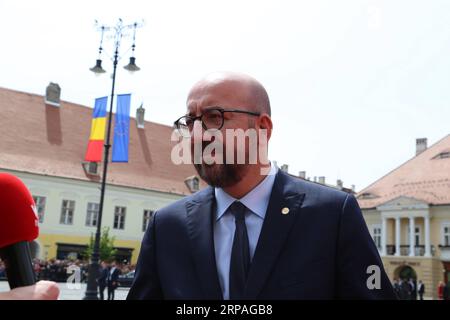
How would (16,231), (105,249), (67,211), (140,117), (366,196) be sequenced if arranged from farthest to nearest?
(140,117), (366,196), (67,211), (105,249), (16,231)

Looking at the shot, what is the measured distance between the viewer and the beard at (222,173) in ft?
6.26

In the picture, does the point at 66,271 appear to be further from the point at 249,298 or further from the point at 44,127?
the point at 249,298

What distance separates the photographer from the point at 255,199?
200 cm

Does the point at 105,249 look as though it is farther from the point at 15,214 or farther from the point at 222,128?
the point at 15,214

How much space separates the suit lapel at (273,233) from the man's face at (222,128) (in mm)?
190

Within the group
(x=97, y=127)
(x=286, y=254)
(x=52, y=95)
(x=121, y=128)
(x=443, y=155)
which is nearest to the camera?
(x=286, y=254)

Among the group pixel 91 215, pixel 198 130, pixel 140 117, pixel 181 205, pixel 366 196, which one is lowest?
pixel 181 205

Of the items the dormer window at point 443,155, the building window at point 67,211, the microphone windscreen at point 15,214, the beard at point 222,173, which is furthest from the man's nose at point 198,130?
the dormer window at point 443,155

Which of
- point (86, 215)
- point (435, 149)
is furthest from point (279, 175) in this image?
point (435, 149)

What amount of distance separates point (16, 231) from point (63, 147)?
36463 mm

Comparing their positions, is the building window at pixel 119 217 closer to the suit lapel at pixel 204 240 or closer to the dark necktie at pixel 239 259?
the suit lapel at pixel 204 240

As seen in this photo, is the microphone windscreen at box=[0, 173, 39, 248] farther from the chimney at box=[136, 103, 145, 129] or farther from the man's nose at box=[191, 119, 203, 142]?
the chimney at box=[136, 103, 145, 129]

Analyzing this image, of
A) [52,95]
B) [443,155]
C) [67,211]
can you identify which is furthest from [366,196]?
[52,95]
